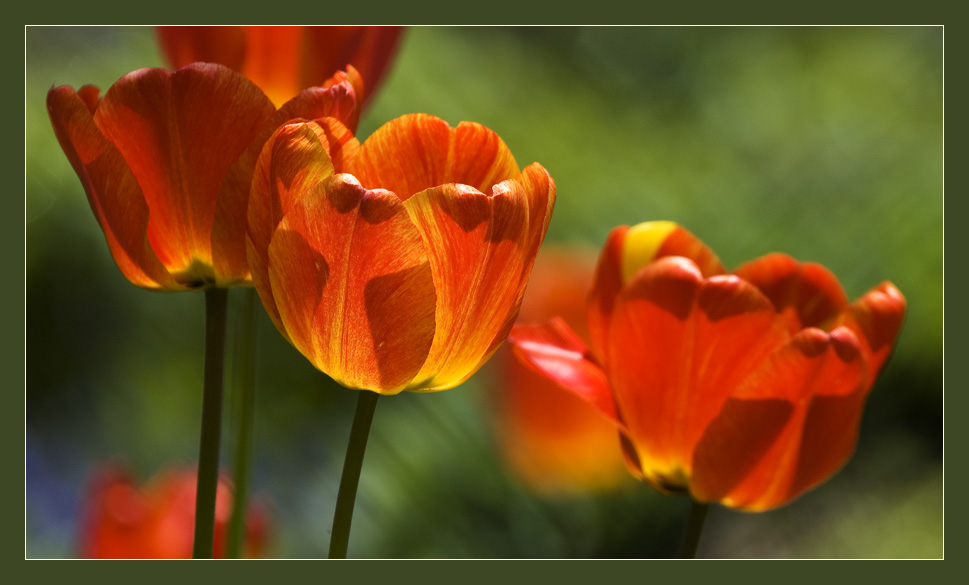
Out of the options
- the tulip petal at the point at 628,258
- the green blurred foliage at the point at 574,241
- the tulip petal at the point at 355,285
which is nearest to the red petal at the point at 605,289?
the tulip petal at the point at 628,258

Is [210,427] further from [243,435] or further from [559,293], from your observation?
[559,293]

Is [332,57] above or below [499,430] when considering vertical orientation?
above

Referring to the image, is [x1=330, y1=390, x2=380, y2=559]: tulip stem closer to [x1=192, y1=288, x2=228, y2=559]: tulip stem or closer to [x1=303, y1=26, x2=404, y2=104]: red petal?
[x1=192, y1=288, x2=228, y2=559]: tulip stem

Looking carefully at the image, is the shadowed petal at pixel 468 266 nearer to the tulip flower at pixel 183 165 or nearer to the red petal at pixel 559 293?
the tulip flower at pixel 183 165

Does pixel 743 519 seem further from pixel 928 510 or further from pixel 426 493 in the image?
pixel 426 493

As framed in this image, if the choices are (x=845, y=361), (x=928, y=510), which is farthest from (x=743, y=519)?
(x=845, y=361)

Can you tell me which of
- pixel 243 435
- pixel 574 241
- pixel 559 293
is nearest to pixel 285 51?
pixel 243 435

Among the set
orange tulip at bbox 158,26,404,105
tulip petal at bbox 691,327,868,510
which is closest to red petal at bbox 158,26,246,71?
orange tulip at bbox 158,26,404,105
